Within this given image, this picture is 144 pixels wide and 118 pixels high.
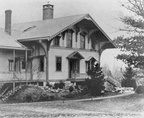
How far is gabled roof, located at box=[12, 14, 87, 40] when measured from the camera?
28625 mm

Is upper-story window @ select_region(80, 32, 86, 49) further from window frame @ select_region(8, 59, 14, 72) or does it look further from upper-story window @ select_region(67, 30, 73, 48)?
window frame @ select_region(8, 59, 14, 72)

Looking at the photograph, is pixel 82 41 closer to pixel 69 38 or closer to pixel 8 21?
pixel 69 38

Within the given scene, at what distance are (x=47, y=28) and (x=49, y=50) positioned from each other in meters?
2.51

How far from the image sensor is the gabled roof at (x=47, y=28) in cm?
2862

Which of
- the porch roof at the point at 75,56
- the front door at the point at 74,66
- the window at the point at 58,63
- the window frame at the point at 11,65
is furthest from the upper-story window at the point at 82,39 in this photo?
the window frame at the point at 11,65

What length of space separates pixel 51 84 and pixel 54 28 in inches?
209

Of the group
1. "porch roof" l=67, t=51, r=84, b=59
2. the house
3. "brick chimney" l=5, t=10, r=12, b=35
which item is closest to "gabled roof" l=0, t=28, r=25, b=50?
the house

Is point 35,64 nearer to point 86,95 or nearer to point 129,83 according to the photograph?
point 86,95

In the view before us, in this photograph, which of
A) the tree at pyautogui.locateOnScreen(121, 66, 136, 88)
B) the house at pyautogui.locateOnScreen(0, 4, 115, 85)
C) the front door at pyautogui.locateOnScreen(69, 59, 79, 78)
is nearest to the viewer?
the house at pyautogui.locateOnScreen(0, 4, 115, 85)

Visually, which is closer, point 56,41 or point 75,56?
point 56,41

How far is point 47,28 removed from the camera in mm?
30344

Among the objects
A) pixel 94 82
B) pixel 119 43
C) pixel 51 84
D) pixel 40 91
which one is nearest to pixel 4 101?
pixel 40 91

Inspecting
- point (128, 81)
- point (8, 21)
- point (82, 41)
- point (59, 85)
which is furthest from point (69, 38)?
point (128, 81)

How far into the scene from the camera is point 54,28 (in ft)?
96.6
